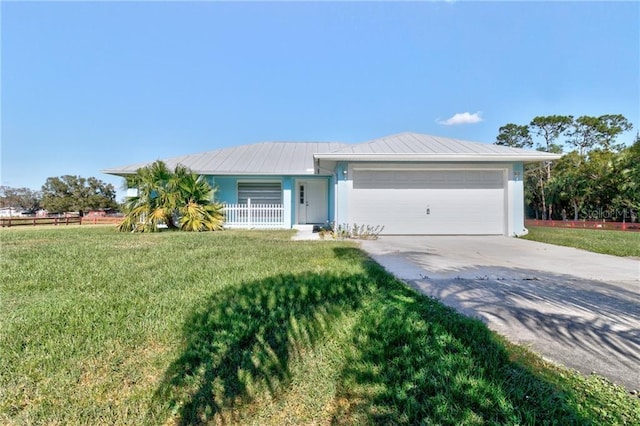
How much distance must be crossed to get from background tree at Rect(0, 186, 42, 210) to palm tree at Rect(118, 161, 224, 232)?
6364cm

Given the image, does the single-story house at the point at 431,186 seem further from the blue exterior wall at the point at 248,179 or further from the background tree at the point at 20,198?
the background tree at the point at 20,198

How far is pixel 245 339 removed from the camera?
99.5 inches

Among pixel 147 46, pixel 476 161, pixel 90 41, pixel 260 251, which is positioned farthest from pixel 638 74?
pixel 90 41

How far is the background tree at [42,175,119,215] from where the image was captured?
36.2m

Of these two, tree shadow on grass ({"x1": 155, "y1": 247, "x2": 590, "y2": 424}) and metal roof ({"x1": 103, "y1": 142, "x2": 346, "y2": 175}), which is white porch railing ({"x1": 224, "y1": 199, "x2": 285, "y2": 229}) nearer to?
metal roof ({"x1": 103, "y1": 142, "x2": 346, "y2": 175})

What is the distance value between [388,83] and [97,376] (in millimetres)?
17314

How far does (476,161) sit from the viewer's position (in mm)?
10156

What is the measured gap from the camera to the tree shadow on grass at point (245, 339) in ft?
6.19

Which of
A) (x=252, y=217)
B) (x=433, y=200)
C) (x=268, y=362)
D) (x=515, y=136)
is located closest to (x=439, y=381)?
(x=268, y=362)

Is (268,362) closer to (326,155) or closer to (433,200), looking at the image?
(326,155)

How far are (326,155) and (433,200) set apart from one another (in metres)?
4.18

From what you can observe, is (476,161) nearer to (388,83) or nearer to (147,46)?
(388,83)

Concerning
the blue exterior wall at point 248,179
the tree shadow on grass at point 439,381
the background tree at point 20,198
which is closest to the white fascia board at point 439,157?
the blue exterior wall at point 248,179

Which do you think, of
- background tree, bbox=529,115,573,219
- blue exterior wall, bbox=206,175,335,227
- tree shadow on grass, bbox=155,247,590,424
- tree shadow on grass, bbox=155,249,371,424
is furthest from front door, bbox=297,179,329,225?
background tree, bbox=529,115,573,219
